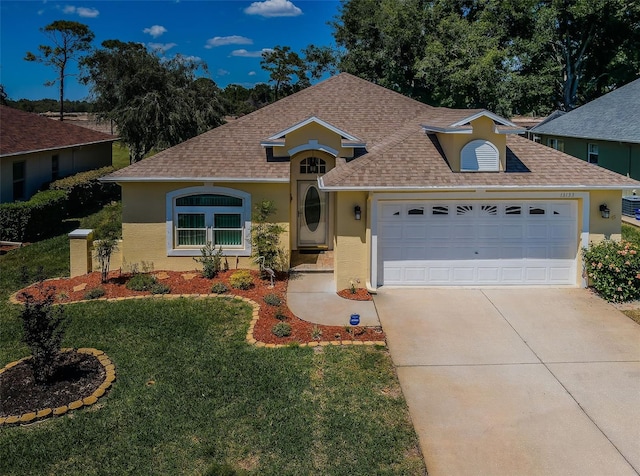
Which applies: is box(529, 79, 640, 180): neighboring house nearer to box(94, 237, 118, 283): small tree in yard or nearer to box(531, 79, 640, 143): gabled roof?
box(531, 79, 640, 143): gabled roof

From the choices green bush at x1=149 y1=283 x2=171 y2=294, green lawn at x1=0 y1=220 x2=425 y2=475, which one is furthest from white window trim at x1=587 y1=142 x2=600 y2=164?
green bush at x1=149 y1=283 x2=171 y2=294

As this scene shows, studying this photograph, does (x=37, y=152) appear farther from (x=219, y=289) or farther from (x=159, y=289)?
(x=219, y=289)

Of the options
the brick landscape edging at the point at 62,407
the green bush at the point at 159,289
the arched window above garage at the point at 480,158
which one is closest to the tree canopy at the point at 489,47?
the arched window above garage at the point at 480,158

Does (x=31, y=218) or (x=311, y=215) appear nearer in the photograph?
(x=311, y=215)

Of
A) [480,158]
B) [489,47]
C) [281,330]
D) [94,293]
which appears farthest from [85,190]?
[489,47]

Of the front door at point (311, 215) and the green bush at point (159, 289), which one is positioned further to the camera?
the front door at point (311, 215)

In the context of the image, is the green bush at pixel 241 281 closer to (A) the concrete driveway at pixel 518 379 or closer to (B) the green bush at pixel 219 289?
(B) the green bush at pixel 219 289

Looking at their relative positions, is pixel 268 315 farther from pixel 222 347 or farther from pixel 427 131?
pixel 427 131
